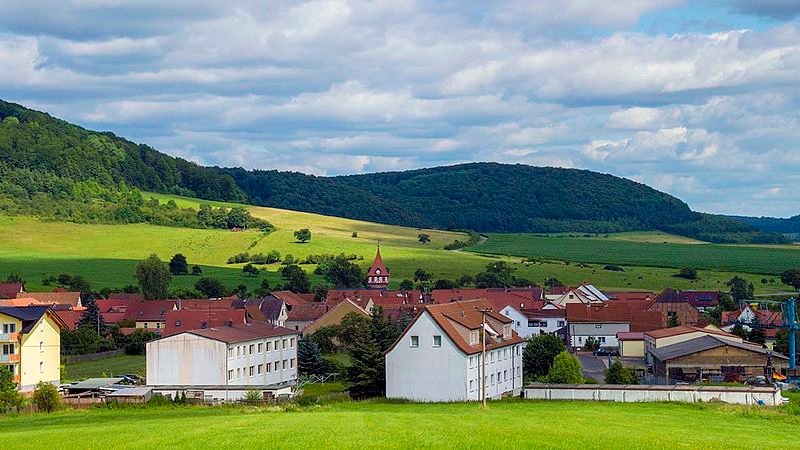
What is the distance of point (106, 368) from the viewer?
80.9m

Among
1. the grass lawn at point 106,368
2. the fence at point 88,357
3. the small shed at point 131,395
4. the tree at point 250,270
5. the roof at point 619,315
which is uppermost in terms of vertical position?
the tree at point 250,270

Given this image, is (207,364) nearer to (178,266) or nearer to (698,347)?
(698,347)

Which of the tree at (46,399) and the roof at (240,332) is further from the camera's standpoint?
the roof at (240,332)

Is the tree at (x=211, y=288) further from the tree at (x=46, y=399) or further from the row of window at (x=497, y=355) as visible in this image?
the tree at (x=46, y=399)

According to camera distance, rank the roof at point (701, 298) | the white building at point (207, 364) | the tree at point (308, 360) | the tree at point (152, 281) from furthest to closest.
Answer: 1. the tree at point (152, 281)
2. the roof at point (701, 298)
3. the tree at point (308, 360)
4. the white building at point (207, 364)

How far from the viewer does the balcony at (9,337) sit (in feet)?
205

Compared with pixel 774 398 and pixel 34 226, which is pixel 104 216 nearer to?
pixel 34 226

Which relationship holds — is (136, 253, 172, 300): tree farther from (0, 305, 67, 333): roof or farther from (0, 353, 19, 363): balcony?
(0, 353, 19, 363): balcony

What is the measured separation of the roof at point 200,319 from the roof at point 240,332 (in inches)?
329

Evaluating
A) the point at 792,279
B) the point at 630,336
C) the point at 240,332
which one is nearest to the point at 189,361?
the point at 240,332

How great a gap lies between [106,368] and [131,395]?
2543cm

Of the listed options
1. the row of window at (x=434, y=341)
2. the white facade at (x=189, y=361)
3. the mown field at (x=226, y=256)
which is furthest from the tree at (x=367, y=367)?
the mown field at (x=226, y=256)

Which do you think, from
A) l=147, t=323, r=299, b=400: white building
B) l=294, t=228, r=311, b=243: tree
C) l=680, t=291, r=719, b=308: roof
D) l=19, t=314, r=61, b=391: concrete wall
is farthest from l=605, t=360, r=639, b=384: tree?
l=294, t=228, r=311, b=243: tree

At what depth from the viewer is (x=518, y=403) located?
5131 centimetres
